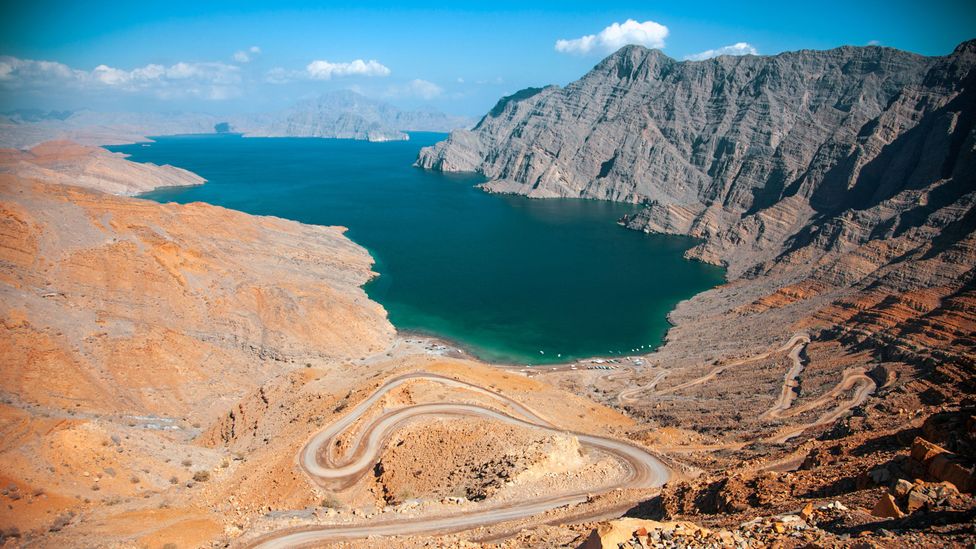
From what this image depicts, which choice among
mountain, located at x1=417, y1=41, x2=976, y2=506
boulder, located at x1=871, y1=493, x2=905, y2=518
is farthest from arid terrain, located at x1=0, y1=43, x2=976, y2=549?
mountain, located at x1=417, y1=41, x2=976, y2=506

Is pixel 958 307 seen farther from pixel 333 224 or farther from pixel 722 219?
pixel 333 224

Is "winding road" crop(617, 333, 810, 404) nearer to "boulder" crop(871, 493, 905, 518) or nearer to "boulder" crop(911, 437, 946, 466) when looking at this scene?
"boulder" crop(911, 437, 946, 466)

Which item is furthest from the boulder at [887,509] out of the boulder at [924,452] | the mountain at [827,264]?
the boulder at [924,452]

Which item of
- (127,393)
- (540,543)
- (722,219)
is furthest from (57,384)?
(722,219)

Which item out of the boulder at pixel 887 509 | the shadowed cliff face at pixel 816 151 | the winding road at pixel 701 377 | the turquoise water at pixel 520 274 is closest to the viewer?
the boulder at pixel 887 509

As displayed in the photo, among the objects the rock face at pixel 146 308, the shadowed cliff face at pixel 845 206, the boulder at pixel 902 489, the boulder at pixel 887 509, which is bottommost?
the rock face at pixel 146 308

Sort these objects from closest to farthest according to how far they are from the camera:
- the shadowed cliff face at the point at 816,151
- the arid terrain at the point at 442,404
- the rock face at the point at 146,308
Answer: the arid terrain at the point at 442,404, the rock face at the point at 146,308, the shadowed cliff face at the point at 816,151

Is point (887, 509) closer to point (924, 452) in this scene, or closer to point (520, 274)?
point (924, 452)

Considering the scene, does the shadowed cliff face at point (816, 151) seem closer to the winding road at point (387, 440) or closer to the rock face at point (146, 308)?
the rock face at point (146, 308)
